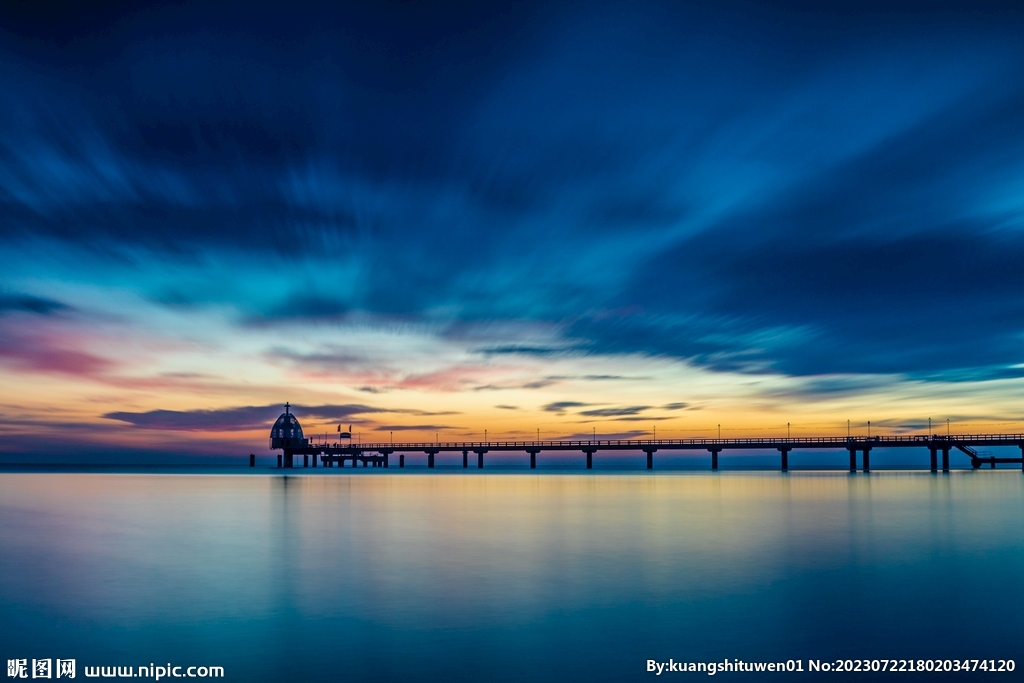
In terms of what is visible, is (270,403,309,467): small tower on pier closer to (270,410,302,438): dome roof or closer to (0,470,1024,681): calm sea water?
(270,410,302,438): dome roof

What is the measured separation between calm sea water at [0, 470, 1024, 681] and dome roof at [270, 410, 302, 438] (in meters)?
125

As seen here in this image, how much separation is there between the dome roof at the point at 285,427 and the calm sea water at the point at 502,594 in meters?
125

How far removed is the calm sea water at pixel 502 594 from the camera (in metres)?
13.6

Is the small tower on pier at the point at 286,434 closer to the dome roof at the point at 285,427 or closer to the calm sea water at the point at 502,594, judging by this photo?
the dome roof at the point at 285,427

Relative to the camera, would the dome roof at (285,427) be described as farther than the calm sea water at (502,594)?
Yes

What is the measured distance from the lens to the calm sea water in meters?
13.6

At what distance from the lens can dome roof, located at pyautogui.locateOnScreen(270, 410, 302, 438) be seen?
527 feet

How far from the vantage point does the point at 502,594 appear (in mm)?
19188

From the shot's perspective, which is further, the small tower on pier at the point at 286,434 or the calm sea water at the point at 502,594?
the small tower on pier at the point at 286,434

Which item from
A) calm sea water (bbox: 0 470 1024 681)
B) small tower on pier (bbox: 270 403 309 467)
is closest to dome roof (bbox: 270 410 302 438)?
small tower on pier (bbox: 270 403 309 467)

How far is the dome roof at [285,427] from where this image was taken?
161 meters

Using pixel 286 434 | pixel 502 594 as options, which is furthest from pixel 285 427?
pixel 502 594

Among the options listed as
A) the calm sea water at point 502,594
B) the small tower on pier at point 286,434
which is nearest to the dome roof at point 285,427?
the small tower on pier at point 286,434

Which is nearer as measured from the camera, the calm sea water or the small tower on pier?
the calm sea water
